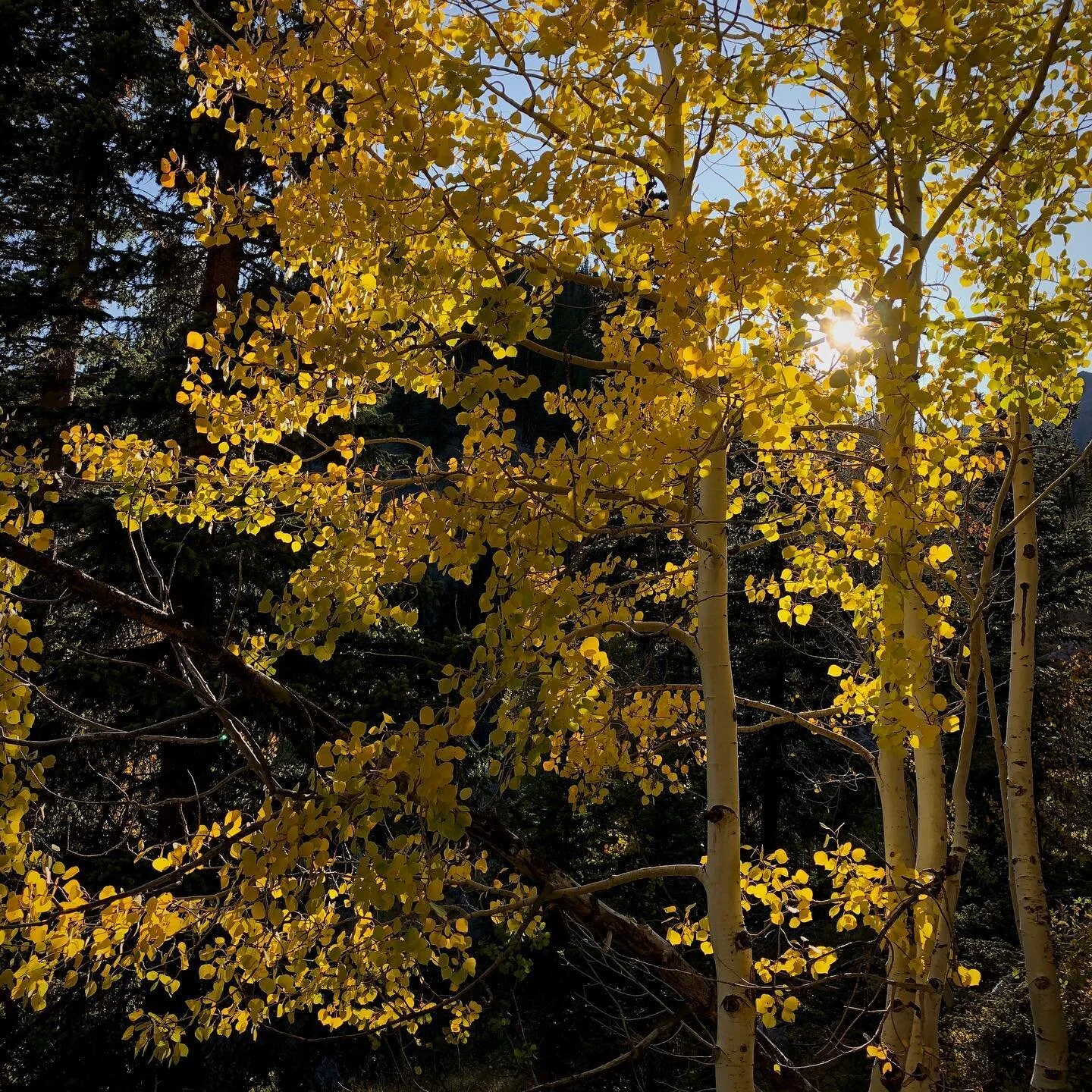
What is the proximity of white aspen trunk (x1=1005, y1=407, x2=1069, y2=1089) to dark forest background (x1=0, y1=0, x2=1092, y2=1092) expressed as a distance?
1.46 metres

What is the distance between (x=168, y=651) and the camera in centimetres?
543

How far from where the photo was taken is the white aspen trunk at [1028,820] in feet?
10.5

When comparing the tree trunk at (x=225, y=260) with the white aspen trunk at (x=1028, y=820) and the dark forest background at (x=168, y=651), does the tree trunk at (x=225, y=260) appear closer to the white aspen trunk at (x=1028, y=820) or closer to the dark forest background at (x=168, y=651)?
the dark forest background at (x=168, y=651)

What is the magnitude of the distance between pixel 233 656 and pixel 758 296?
1547 millimetres

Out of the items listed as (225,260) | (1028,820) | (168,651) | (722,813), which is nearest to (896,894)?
(722,813)

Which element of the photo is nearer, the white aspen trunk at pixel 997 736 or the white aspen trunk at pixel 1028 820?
the white aspen trunk at pixel 997 736

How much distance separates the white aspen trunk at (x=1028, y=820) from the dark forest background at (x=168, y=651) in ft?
4.80

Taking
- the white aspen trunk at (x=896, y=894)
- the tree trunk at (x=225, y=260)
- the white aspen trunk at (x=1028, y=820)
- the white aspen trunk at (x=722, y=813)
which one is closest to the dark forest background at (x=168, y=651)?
the tree trunk at (x=225, y=260)

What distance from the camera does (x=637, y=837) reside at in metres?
9.19

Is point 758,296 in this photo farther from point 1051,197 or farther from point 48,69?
point 48,69

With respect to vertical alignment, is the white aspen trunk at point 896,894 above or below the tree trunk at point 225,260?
below

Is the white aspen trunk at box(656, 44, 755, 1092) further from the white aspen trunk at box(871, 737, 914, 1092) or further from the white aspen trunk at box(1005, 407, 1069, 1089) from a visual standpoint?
the white aspen trunk at box(1005, 407, 1069, 1089)

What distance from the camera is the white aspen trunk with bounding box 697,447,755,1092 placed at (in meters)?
2.25

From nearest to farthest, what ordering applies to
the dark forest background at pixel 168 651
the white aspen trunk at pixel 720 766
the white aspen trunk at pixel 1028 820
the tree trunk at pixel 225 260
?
the white aspen trunk at pixel 720 766
the white aspen trunk at pixel 1028 820
the dark forest background at pixel 168 651
the tree trunk at pixel 225 260
